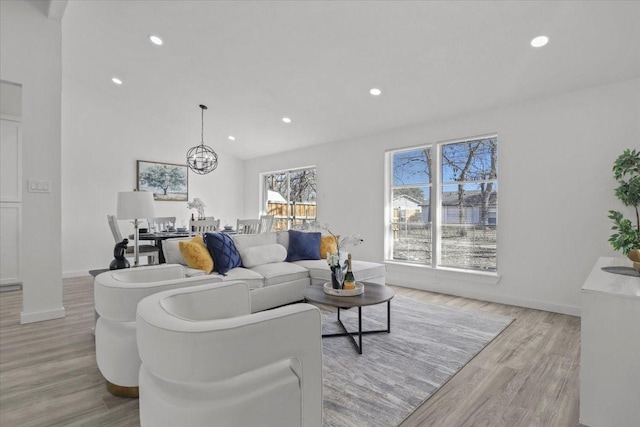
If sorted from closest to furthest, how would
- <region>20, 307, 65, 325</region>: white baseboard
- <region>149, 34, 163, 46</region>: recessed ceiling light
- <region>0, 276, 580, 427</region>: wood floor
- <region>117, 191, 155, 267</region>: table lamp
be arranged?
1. <region>0, 276, 580, 427</region>: wood floor
2. <region>117, 191, 155, 267</region>: table lamp
3. <region>20, 307, 65, 325</region>: white baseboard
4. <region>149, 34, 163, 46</region>: recessed ceiling light

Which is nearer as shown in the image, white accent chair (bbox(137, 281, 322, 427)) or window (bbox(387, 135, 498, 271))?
white accent chair (bbox(137, 281, 322, 427))

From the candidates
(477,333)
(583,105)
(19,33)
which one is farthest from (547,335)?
(19,33)

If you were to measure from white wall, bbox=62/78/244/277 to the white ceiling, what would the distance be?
0.35 m

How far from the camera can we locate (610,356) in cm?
164

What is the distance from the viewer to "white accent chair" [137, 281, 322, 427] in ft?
3.57

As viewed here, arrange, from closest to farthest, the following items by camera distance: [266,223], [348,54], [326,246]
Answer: [348,54], [326,246], [266,223]

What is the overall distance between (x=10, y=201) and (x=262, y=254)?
416cm

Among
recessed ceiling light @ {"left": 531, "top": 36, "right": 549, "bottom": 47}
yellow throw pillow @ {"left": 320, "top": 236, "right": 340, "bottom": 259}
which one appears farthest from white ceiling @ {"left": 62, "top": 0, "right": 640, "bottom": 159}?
yellow throw pillow @ {"left": 320, "top": 236, "right": 340, "bottom": 259}

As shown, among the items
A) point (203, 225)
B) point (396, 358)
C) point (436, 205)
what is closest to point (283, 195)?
point (203, 225)

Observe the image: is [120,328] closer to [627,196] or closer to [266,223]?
[266,223]

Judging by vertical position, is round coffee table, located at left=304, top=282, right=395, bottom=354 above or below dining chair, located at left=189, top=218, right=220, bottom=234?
below

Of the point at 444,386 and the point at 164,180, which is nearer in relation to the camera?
the point at 444,386

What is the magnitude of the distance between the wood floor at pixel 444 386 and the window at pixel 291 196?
4134mm

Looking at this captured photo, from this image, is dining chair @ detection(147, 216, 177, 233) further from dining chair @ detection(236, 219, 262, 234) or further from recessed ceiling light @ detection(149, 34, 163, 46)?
recessed ceiling light @ detection(149, 34, 163, 46)
